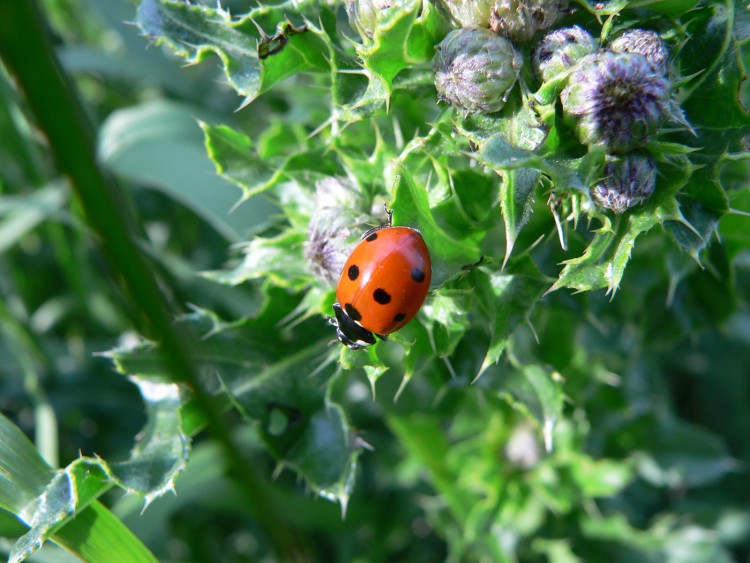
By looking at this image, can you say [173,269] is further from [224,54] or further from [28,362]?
[224,54]

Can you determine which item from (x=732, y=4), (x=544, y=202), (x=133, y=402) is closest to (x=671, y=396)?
(x=544, y=202)

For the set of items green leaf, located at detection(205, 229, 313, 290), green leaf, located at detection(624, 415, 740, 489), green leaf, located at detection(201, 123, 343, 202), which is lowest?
green leaf, located at detection(624, 415, 740, 489)

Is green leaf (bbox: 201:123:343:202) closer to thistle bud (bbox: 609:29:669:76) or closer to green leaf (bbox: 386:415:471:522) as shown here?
thistle bud (bbox: 609:29:669:76)

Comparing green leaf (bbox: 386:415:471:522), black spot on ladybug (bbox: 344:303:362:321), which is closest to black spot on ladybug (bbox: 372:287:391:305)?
black spot on ladybug (bbox: 344:303:362:321)

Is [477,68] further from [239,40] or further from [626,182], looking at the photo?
[239,40]

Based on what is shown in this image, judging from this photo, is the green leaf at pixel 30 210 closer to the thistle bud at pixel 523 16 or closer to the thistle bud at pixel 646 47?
the thistle bud at pixel 523 16

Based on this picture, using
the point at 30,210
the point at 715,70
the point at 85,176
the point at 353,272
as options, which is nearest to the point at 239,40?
the point at 85,176
